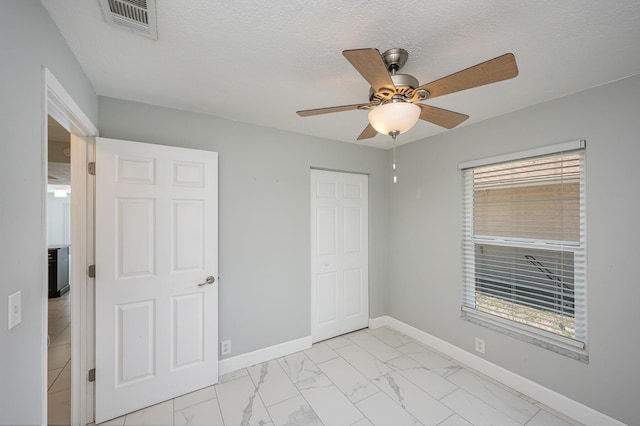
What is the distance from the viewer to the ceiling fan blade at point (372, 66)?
99 cm

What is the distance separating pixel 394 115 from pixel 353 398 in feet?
7.20

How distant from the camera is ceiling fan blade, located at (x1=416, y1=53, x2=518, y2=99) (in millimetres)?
999

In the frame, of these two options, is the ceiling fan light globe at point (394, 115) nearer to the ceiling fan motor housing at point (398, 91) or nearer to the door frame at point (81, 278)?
the ceiling fan motor housing at point (398, 91)

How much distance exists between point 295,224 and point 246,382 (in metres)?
1.57

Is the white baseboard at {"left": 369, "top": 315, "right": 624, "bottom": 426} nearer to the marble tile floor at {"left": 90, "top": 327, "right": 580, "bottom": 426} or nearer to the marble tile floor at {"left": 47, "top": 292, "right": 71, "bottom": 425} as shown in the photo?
the marble tile floor at {"left": 90, "top": 327, "right": 580, "bottom": 426}

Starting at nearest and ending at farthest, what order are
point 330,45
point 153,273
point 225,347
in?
point 330,45 → point 153,273 → point 225,347

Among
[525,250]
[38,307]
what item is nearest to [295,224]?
[38,307]

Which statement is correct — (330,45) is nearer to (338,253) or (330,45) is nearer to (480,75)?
(480,75)

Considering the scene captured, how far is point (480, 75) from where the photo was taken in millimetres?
1105

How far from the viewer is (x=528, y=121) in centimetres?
219

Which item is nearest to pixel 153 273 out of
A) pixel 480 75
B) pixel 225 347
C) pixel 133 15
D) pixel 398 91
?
pixel 225 347

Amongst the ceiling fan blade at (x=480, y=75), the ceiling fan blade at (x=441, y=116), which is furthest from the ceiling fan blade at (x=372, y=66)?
the ceiling fan blade at (x=441, y=116)

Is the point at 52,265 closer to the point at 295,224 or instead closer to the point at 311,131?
the point at 295,224

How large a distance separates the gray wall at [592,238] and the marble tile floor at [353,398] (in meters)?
0.30
